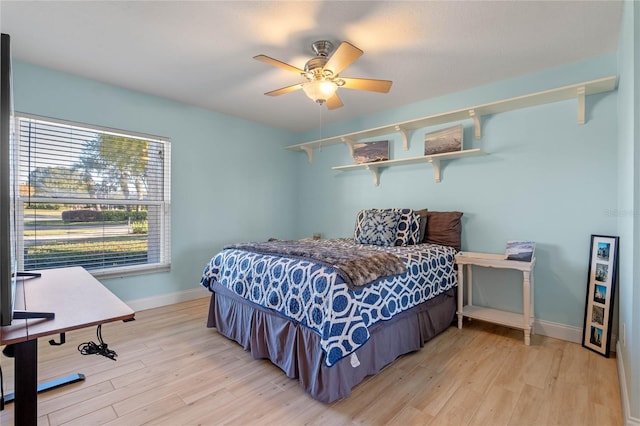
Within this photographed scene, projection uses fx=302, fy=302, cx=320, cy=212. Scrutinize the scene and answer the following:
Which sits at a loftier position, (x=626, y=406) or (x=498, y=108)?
(x=498, y=108)

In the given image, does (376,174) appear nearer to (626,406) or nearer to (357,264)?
(357,264)

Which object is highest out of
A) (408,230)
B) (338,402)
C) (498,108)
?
(498,108)

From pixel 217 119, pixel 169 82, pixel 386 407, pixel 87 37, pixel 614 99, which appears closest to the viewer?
pixel 386 407

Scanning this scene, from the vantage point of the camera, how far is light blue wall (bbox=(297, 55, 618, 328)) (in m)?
2.48

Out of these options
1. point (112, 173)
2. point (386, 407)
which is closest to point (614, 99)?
point (386, 407)

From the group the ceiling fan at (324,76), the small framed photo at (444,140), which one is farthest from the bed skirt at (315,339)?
the ceiling fan at (324,76)

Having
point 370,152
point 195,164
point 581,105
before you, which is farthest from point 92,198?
point 581,105

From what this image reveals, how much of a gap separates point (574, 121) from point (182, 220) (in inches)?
160

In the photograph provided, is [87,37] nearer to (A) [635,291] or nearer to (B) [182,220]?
(B) [182,220]

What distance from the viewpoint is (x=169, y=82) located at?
3014 millimetres

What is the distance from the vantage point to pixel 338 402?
1758 mm

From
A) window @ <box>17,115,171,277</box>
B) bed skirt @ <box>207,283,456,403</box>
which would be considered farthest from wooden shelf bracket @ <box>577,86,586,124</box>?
window @ <box>17,115,171,277</box>

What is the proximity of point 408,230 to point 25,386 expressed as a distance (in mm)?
2840

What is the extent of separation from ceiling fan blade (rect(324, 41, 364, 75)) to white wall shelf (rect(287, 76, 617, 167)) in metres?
1.35
